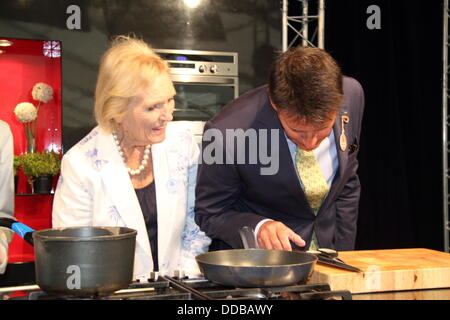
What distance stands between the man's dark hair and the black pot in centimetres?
258

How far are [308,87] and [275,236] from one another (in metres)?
0.39

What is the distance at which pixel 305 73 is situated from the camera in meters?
1.58

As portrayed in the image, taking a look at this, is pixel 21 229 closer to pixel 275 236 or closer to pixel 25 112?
pixel 275 236

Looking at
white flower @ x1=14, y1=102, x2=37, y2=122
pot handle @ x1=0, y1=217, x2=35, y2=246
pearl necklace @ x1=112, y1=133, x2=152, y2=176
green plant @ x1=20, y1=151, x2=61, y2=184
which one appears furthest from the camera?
white flower @ x1=14, y1=102, x2=37, y2=122

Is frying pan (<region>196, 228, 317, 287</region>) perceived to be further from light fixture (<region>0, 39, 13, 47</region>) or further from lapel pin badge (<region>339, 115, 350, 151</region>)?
light fixture (<region>0, 39, 13, 47</region>)

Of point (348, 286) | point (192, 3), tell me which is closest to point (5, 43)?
point (192, 3)

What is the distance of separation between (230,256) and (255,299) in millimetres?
283

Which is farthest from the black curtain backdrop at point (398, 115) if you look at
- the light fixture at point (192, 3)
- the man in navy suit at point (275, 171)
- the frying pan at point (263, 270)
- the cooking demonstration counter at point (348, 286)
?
the frying pan at point (263, 270)

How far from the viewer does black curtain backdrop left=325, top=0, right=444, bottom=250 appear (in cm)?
487

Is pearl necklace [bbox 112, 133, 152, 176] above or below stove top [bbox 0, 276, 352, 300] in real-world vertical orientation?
above

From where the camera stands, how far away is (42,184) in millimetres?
3889

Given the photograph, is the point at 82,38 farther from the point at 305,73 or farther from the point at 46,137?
the point at 305,73

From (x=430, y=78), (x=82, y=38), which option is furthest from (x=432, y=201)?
(x=82, y=38)

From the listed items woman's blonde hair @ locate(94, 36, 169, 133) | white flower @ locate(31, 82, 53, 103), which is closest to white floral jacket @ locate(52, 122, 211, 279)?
woman's blonde hair @ locate(94, 36, 169, 133)
